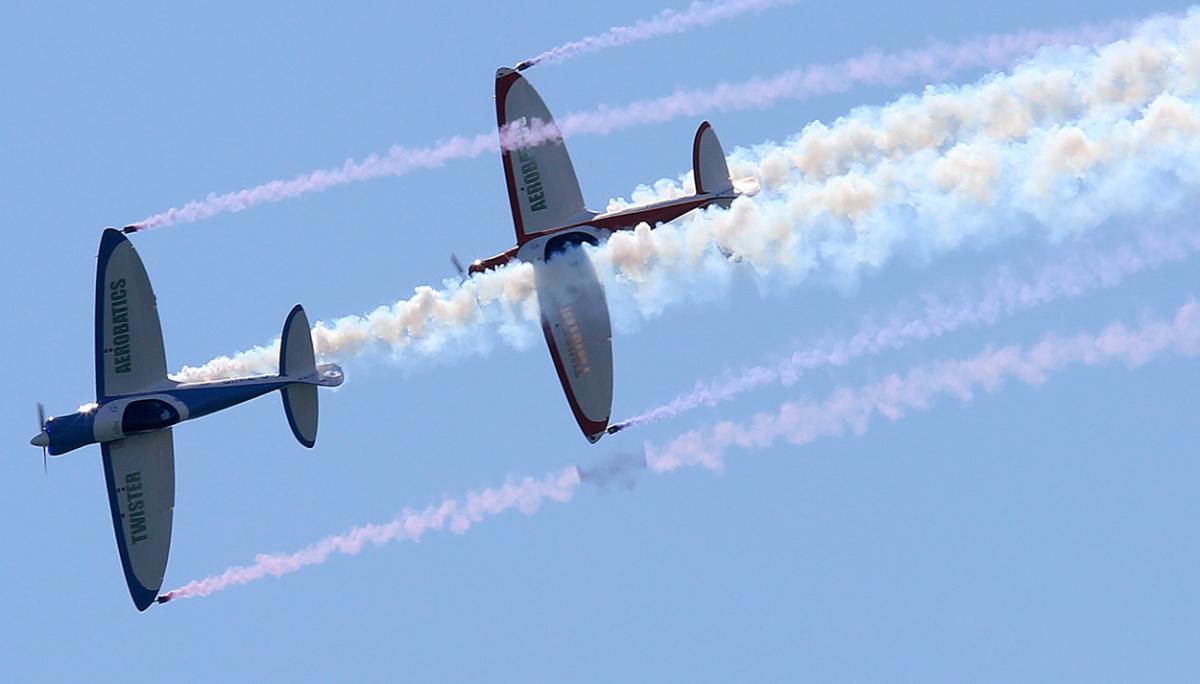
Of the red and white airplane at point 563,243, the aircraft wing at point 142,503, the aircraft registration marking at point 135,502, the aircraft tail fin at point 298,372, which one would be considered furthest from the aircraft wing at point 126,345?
the red and white airplane at point 563,243

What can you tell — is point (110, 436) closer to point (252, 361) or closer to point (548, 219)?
point (252, 361)

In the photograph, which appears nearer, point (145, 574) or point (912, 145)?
point (912, 145)

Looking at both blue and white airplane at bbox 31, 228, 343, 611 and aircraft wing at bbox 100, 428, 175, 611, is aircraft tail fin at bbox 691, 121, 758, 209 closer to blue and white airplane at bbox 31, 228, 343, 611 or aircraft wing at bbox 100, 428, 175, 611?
blue and white airplane at bbox 31, 228, 343, 611

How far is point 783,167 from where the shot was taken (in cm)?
4719

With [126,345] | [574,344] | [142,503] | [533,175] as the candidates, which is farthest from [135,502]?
[533,175]

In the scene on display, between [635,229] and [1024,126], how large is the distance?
8.73 metres

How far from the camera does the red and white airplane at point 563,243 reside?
159 ft

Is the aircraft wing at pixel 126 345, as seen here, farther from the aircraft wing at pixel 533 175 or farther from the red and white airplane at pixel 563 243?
the aircraft wing at pixel 533 175

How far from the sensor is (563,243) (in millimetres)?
48594

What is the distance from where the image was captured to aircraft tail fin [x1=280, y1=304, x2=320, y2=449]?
47594mm

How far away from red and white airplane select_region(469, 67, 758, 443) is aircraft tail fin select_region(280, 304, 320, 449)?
13.1ft

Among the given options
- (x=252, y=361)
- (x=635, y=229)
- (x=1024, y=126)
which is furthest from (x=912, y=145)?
(x=252, y=361)

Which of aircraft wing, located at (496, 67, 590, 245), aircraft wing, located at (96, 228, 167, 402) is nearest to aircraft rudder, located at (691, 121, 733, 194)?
aircraft wing, located at (496, 67, 590, 245)

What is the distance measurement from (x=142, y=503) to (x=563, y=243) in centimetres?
1086
